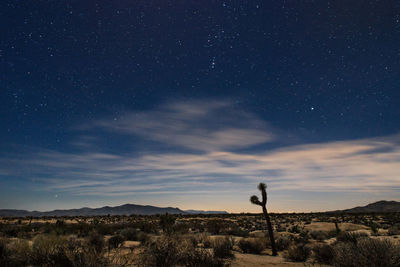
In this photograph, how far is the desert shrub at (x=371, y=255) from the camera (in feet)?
23.8

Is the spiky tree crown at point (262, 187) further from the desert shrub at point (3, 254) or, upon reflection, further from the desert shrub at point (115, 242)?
the desert shrub at point (3, 254)

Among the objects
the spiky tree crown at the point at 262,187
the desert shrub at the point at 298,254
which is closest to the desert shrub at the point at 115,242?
the spiky tree crown at the point at 262,187

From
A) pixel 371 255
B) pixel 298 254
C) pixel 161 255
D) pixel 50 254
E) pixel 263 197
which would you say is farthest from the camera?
pixel 263 197

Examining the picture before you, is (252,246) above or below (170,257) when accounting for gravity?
below

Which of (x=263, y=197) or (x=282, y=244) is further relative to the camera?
(x=282, y=244)

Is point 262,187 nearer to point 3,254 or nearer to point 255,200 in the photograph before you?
point 255,200

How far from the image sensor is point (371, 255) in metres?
7.45

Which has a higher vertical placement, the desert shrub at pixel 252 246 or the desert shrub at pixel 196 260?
the desert shrub at pixel 196 260

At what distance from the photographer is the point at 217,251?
1323cm

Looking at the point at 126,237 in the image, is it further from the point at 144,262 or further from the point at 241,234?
the point at 144,262

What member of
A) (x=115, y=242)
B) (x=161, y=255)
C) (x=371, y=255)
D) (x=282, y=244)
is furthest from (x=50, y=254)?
(x=282, y=244)

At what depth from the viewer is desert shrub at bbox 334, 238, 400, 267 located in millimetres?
7246

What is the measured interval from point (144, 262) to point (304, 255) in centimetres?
932

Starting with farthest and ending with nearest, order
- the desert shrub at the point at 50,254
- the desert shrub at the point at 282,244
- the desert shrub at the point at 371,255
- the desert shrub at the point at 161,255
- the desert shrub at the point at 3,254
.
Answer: the desert shrub at the point at 282,244 < the desert shrub at the point at 3,254 < the desert shrub at the point at 50,254 < the desert shrub at the point at 161,255 < the desert shrub at the point at 371,255
